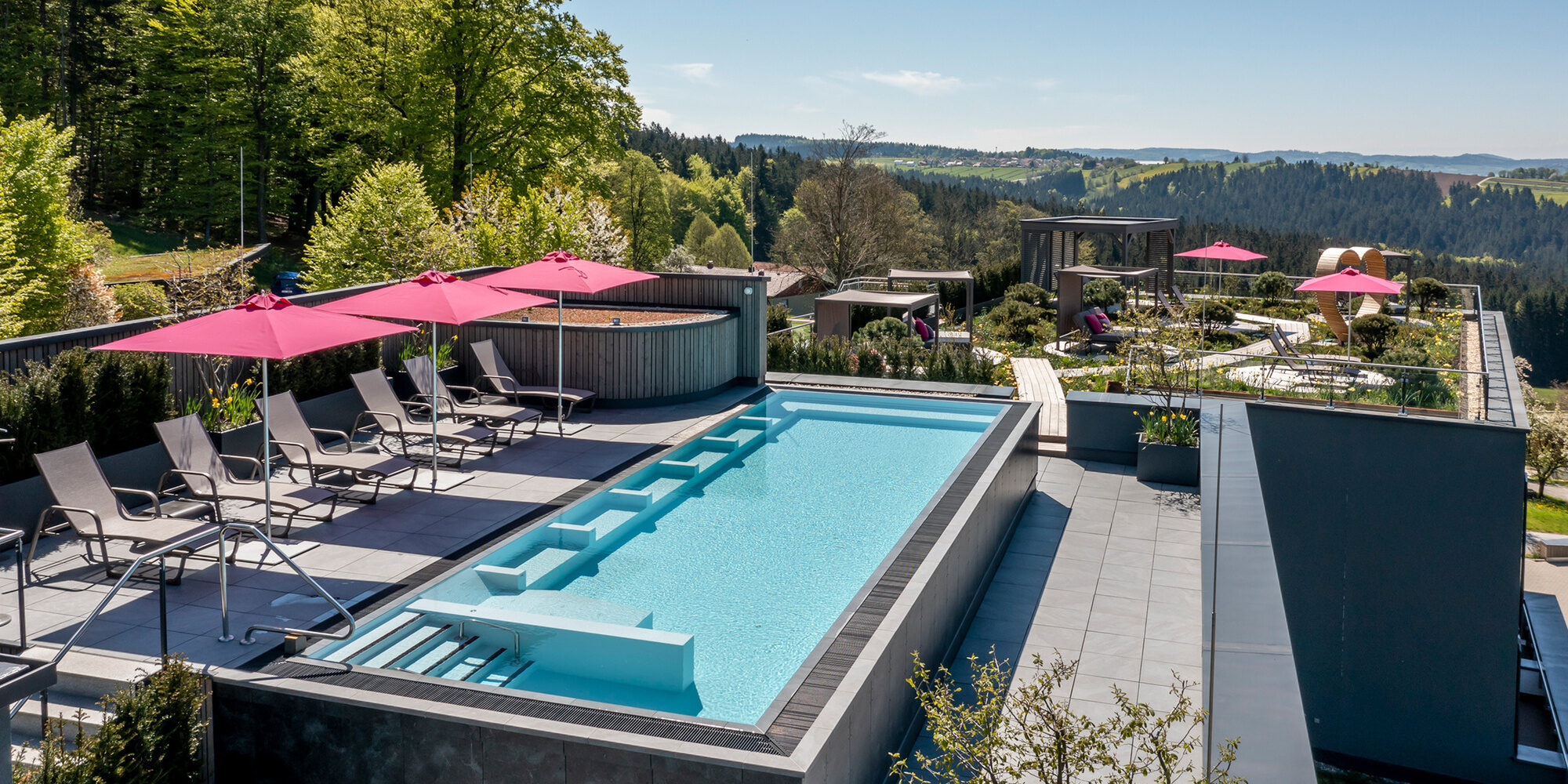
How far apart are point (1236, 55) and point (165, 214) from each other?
4326cm

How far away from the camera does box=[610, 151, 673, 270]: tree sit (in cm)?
5781

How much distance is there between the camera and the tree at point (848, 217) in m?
40.2

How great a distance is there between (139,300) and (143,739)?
17.5 m

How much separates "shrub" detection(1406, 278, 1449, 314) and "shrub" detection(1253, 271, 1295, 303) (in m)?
3.13

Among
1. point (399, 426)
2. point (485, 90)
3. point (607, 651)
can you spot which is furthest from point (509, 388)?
point (485, 90)

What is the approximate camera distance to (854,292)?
1922 centimetres

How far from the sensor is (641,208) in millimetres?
59500

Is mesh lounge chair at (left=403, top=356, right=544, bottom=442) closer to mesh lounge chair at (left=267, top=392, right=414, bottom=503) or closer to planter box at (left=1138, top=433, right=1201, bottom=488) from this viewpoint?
mesh lounge chair at (left=267, top=392, right=414, bottom=503)

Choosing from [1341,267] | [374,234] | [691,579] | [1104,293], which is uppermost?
[374,234]

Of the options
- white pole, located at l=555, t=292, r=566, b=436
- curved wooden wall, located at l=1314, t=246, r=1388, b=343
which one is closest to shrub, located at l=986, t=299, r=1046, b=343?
curved wooden wall, located at l=1314, t=246, r=1388, b=343

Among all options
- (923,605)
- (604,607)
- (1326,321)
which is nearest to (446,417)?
(604,607)

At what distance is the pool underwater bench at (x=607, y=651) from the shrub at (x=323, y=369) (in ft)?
15.9

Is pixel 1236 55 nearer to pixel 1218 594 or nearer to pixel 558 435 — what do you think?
pixel 558 435

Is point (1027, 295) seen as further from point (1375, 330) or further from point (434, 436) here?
point (434, 436)
